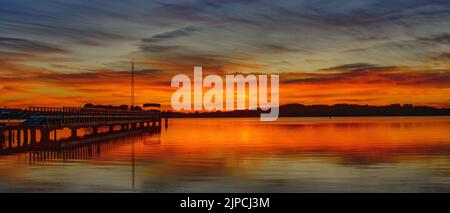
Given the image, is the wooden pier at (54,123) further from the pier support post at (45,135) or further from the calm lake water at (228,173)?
the calm lake water at (228,173)

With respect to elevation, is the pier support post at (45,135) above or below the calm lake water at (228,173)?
above

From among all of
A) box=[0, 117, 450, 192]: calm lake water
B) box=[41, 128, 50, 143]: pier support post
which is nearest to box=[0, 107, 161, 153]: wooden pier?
box=[41, 128, 50, 143]: pier support post

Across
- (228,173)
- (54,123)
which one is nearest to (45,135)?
(54,123)

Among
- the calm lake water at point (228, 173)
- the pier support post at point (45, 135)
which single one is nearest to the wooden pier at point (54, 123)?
the pier support post at point (45, 135)

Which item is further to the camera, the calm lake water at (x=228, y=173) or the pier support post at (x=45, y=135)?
the pier support post at (x=45, y=135)

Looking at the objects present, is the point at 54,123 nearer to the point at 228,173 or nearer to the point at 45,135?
the point at 45,135

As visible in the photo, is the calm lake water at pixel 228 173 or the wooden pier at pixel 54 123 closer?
the calm lake water at pixel 228 173

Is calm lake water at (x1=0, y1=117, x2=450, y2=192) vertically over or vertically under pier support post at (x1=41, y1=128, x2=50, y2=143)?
under

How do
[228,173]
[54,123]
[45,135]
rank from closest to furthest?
[228,173] < [45,135] < [54,123]

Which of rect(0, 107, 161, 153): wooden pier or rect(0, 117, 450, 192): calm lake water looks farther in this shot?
rect(0, 107, 161, 153): wooden pier

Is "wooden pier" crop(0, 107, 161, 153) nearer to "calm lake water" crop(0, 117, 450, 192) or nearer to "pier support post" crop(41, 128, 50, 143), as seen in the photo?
"pier support post" crop(41, 128, 50, 143)

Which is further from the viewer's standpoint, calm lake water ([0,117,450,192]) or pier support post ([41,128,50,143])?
pier support post ([41,128,50,143])

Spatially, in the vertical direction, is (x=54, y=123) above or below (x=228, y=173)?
above
